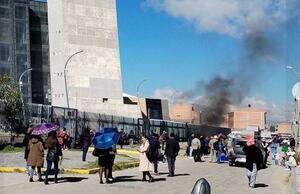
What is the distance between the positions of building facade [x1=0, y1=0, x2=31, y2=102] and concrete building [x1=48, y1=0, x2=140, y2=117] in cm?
591

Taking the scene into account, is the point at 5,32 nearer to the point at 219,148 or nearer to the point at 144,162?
the point at 219,148

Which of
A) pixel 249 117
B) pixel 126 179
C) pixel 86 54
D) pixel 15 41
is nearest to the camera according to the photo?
pixel 126 179

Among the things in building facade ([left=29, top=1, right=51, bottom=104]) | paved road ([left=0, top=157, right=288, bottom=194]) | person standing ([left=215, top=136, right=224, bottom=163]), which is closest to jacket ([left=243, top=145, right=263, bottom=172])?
paved road ([left=0, top=157, right=288, bottom=194])

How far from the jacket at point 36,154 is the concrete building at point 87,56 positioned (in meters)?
63.9

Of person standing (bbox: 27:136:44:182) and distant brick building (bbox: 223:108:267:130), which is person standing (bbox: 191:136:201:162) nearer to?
person standing (bbox: 27:136:44:182)

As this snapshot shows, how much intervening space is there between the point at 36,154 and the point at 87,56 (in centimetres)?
6991

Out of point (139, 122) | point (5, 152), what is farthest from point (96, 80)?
point (5, 152)

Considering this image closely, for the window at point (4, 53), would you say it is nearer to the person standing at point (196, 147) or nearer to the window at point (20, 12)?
the window at point (20, 12)

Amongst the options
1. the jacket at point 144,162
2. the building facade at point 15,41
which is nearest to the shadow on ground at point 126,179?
the jacket at point 144,162

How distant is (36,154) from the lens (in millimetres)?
16266

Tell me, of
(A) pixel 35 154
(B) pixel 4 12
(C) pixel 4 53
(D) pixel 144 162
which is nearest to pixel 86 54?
(C) pixel 4 53

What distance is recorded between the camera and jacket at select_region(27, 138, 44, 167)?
1623cm

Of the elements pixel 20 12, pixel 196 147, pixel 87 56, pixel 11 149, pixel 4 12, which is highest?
pixel 20 12

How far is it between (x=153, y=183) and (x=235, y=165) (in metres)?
12.2
